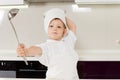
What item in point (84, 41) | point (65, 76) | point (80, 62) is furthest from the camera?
point (84, 41)

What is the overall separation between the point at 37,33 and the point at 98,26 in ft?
1.53

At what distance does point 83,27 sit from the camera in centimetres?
218

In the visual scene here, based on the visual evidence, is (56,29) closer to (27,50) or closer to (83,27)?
(27,50)

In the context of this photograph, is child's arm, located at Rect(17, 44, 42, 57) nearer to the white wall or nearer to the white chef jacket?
the white chef jacket

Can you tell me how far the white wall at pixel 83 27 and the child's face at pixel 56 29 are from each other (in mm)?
732

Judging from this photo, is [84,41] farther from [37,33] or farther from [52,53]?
[52,53]

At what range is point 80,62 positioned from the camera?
Result: 185 cm

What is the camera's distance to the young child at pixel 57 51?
1375mm

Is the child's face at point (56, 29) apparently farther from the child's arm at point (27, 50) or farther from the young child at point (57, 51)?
the child's arm at point (27, 50)

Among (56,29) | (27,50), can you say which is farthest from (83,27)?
(27,50)

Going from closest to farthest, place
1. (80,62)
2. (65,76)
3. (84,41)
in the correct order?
(65,76), (80,62), (84,41)

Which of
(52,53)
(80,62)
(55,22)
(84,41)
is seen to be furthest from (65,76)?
(84,41)

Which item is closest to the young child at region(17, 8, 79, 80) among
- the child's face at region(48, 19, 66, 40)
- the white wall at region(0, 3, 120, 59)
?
the child's face at region(48, 19, 66, 40)

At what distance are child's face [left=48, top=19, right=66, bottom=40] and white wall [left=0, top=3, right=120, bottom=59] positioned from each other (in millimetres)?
732
